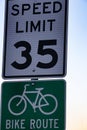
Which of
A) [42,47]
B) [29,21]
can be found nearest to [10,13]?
[29,21]

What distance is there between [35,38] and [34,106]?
0.60 m

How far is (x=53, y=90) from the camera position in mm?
4188

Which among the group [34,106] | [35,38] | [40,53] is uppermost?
[35,38]

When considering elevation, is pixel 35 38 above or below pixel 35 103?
above

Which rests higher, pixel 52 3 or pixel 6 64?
pixel 52 3

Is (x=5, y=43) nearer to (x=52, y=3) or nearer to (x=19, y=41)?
(x=19, y=41)

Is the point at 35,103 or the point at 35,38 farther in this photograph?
the point at 35,38

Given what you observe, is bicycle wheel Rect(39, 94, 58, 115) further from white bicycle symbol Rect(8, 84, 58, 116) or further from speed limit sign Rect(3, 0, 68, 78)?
speed limit sign Rect(3, 0, 68, 78)

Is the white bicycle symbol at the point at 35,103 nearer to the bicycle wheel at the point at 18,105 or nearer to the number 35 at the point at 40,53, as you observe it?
the bicycle wheel at the point at 18,105

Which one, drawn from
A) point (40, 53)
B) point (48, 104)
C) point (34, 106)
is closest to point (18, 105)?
point (34, 106)

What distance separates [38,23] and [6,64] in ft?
1.52

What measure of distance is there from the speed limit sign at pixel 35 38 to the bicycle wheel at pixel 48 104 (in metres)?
0.20

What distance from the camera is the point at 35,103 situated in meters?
4.16

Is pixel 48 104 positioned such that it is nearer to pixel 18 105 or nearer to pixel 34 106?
pixel 34 106
